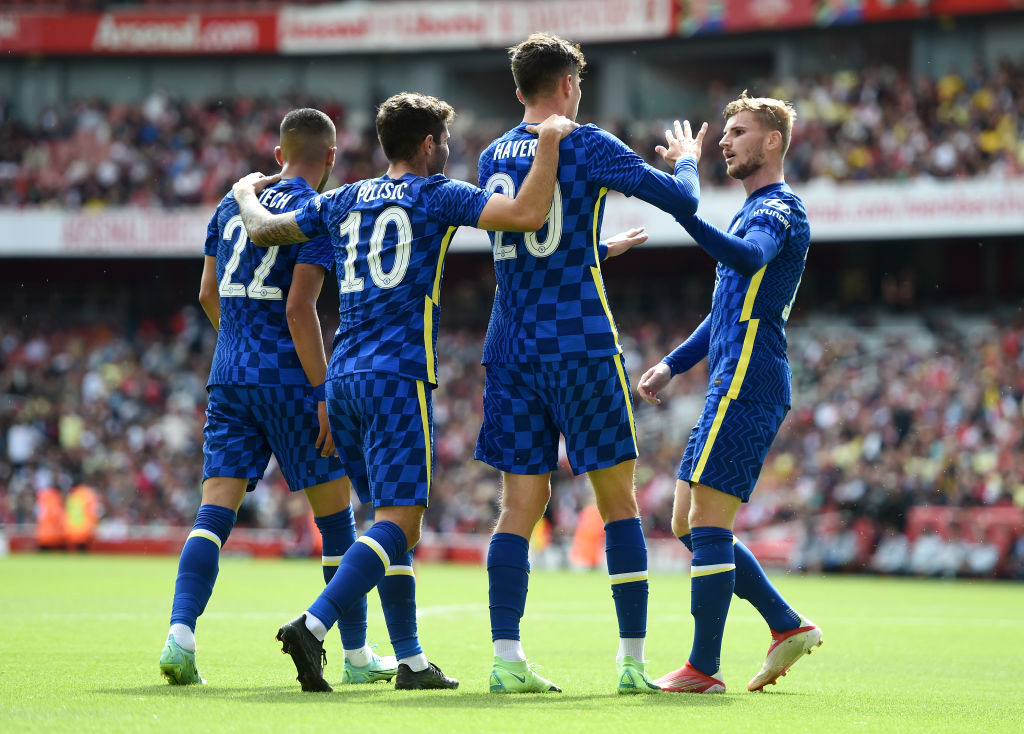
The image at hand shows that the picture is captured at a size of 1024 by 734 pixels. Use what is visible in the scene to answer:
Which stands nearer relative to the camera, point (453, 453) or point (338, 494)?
point (338, 494)

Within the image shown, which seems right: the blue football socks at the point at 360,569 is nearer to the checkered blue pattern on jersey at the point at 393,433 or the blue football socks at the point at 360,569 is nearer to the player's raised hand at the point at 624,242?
the checkered blue pattern on jersey at the point at 393,433

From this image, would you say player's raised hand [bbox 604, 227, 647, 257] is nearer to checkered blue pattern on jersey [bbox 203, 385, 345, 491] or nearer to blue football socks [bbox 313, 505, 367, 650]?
checkered blue pattern on jersey [bbox 203, 385, 345, 491]

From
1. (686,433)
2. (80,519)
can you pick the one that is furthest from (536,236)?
(80,519)

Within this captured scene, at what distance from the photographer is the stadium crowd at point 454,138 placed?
2503 centimetres

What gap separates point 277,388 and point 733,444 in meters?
2.02

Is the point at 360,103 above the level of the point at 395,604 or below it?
above

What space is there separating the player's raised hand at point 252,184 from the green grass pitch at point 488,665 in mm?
2154

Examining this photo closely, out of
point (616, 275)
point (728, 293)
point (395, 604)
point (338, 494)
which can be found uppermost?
point (616, 275)

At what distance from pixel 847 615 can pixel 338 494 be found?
6.79 meters

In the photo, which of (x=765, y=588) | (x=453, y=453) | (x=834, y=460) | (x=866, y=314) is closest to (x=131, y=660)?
(x=765, y=588)

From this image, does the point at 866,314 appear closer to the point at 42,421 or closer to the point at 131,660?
the point at 42,421

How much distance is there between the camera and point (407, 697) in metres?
5.27

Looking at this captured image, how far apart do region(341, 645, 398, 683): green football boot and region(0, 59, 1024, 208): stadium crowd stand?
20.6m

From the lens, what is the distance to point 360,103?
3359 centimetres
